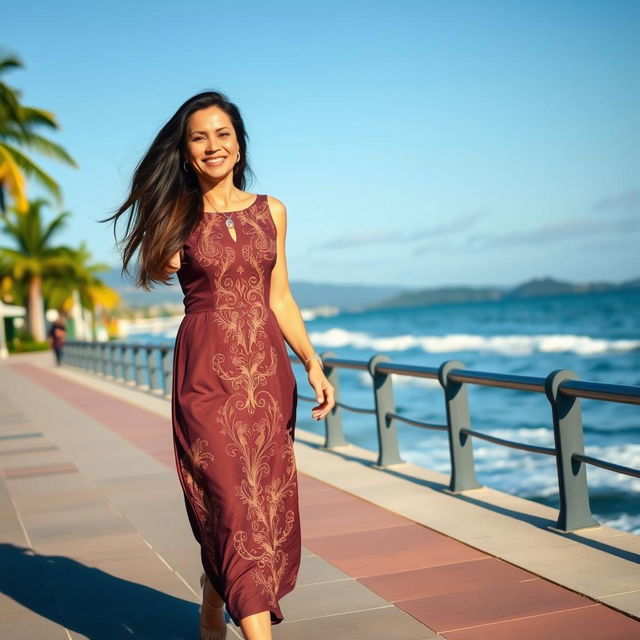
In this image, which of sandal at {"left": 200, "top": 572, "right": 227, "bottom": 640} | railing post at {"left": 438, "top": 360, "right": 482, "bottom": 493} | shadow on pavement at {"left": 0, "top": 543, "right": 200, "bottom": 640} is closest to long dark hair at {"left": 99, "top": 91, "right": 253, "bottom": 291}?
sandal at {"left": 200, "top": 572, "right": 227, "bottom": 640}

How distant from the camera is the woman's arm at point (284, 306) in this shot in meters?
3.31

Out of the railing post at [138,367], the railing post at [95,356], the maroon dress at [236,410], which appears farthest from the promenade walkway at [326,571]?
the railing post at [95,356]

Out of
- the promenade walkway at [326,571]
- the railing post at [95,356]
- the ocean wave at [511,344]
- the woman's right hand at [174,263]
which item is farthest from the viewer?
the ocean wave at [511,344]

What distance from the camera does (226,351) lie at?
3146 mm

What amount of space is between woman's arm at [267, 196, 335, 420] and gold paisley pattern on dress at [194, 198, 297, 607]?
82mm

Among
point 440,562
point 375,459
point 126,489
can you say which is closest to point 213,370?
point 440,562

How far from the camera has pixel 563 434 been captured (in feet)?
16.8

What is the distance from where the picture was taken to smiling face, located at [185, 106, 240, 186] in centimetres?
323

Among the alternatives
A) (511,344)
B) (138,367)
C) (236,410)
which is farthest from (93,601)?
(511,344)

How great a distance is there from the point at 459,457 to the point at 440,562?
1806 millimetres

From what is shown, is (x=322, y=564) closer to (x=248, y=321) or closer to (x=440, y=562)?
(x=440, y=562)

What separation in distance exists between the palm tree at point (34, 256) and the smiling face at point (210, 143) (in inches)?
1945

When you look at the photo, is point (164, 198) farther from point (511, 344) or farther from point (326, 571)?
point (511, 344)

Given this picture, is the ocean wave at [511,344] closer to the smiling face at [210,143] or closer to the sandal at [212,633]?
the sandal at [212,633]
